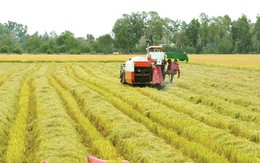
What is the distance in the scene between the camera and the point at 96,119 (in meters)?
11.6

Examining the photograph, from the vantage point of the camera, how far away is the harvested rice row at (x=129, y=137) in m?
7.69

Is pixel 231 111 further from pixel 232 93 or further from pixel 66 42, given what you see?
pixel 66 42

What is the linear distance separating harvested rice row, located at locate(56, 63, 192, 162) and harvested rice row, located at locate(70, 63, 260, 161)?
36.6 inches

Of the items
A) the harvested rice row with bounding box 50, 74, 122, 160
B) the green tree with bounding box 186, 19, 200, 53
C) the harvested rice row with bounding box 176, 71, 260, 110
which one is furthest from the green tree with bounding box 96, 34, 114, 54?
the harvested rice row with bounding box 50, 74, 122, 160

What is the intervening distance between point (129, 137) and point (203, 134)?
1.72 metres

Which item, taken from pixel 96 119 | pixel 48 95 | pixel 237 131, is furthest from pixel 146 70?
pixel 237 131

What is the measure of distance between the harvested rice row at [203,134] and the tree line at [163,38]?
80930 millimetres

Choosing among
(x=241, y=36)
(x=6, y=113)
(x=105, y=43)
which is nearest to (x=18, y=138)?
(x=6, y=113)

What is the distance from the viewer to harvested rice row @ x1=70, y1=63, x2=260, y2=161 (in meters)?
8.01

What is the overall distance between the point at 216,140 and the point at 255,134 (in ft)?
3.65

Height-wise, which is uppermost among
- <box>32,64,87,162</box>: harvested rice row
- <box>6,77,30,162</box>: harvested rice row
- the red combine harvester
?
the red combine harvester

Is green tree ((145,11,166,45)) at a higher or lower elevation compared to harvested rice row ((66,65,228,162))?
higher

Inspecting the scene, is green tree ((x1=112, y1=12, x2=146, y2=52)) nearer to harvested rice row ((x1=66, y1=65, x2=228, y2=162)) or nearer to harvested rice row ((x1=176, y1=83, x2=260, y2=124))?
harvested rice row ((x1=176, y1=83, x2=260, y2=124))

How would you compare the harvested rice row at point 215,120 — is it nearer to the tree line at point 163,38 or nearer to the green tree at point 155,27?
the tree line at point 163,38
